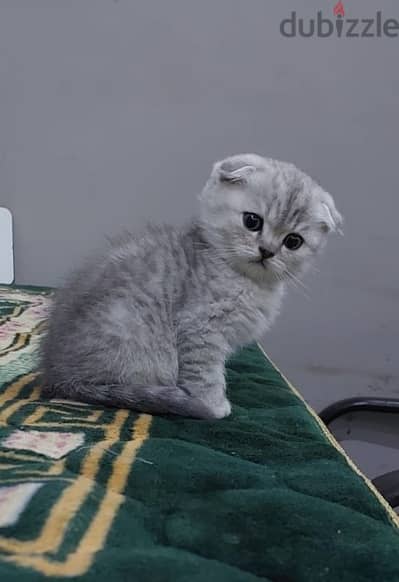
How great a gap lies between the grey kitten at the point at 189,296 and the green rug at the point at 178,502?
6 centimetres

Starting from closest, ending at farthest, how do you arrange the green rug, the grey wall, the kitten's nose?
the green rug → the kitten's nose → the grey wall

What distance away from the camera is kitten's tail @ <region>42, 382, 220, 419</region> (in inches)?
33.4

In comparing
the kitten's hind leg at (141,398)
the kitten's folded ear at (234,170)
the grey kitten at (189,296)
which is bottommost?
the kitten's hind leg at (141,398)

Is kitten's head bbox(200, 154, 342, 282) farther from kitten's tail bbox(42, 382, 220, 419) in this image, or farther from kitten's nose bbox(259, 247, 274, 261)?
kitten's tail bbox(42, 382, 220, 419)

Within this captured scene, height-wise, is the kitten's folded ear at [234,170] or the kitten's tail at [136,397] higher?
the kitten's folded ear at [234,170]

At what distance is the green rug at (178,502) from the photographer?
431mm

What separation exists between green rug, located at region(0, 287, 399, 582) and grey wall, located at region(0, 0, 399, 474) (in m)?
1.06

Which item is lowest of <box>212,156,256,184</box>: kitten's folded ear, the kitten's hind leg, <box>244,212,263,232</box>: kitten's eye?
the kitten's hind leg

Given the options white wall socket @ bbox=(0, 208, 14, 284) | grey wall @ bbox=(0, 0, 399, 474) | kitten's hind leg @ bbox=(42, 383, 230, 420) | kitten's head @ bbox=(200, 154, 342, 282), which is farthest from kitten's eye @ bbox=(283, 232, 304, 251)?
white wall socket @ bbox=(0, 208, 14, 284)

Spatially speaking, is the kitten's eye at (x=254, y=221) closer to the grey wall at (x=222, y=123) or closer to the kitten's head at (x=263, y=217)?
the kitten's head at (x=263, y=217)

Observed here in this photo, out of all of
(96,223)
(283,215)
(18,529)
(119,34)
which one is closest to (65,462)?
(18,529)

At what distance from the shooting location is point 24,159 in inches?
75.9

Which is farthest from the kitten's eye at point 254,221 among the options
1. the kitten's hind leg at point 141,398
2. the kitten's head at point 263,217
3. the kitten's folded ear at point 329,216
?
the kitten's hind leg at point 141,398

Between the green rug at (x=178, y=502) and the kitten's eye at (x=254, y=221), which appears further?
the kitten's eye at (x=254, y=221)
